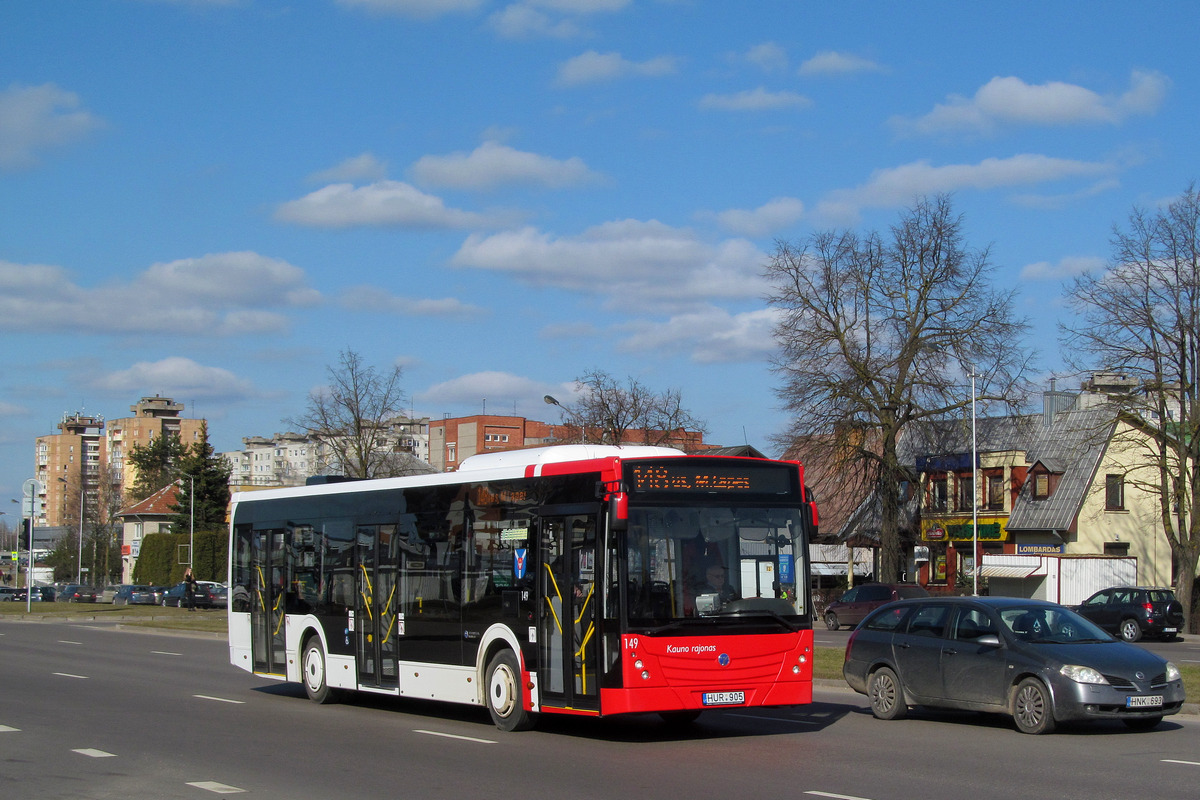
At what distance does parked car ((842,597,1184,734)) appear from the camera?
1341cm

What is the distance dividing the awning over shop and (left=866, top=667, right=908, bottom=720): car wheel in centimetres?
3879

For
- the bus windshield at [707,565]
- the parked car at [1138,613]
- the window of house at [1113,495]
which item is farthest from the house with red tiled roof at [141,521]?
the bus windshield at [707,565]

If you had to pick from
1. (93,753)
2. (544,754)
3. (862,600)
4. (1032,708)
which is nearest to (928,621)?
(1032,708)

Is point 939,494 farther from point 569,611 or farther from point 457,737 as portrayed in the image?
point 569,611

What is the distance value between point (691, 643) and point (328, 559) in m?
6.97

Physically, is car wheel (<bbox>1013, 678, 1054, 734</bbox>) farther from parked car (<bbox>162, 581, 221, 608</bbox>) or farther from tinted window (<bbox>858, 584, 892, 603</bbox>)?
parked car (<bbox>162, 581, 221, 608</bbox>)

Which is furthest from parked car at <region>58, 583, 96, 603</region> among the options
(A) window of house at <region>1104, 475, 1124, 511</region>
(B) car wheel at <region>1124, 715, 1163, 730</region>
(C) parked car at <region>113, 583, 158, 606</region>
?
(B) car wheel at <region>1124, 715, 1163, 730</region>

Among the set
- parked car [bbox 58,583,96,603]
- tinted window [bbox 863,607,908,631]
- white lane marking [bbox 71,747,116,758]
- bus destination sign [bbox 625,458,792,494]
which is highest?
bus destination sign [bbox 625,458,792,494]

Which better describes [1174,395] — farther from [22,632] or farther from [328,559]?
[22,632]

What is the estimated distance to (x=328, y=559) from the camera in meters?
18.1

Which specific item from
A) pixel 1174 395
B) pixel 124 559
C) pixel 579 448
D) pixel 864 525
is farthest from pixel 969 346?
pixel 124 559

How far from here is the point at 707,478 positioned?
13.6 metres

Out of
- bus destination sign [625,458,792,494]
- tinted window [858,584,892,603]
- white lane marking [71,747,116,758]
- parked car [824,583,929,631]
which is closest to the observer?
white lane marking [71,747,116,758]

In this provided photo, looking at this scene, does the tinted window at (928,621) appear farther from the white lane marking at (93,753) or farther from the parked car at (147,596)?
the parked car at (147,596)
